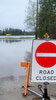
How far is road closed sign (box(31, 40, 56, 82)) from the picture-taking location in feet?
9.71

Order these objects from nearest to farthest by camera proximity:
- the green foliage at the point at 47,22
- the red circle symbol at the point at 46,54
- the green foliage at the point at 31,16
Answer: the red circle symbol at the point at 46,54 → the green foliage at the point at 47,22 → the green foliage at the point at 31,16

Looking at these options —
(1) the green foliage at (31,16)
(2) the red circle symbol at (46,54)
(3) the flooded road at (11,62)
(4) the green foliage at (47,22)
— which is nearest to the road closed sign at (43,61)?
(2) the red circle symbol at (46,54)

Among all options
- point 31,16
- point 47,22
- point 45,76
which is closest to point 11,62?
point 45,76

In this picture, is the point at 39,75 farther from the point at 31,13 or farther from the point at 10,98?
the point at 31,13

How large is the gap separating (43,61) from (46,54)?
15 cm

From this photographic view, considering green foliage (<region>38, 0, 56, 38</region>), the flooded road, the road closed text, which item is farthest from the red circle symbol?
green foliage (<region>38, 0, 56, 38</region>)

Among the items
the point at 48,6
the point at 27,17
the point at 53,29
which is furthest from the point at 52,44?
the point at 27,17

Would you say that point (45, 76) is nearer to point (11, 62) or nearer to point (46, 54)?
point (46, 54)

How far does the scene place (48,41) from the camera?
9.87 feet

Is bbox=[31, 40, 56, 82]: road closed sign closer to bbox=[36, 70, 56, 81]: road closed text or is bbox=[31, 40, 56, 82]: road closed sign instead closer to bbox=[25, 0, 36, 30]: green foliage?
bbox=[36, 70, 56, 81]: road closed text

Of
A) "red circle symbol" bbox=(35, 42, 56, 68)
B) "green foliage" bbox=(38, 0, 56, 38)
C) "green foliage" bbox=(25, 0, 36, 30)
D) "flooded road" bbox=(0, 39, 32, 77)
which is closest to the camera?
"red circle symbol" bbox=(35, 42, 56, 68)

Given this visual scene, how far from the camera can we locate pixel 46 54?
2953 millimetres

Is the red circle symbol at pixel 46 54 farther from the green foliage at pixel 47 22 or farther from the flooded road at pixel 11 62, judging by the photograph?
the green foliage at pixel 47 22

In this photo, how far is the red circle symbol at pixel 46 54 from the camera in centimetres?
295
